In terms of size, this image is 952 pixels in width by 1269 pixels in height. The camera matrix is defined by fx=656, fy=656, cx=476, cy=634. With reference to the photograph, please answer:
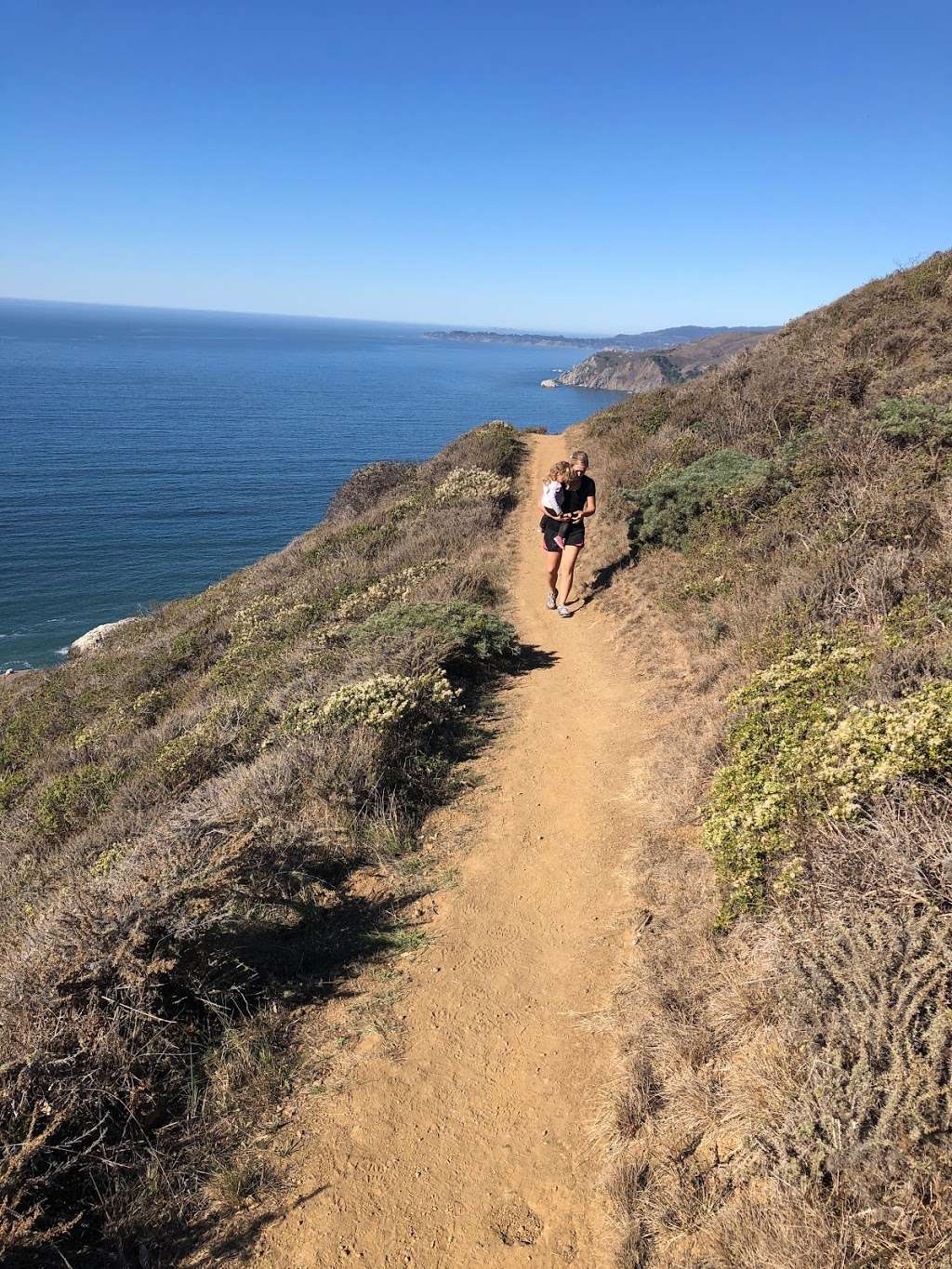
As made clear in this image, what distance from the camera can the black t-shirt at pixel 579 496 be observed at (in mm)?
9250

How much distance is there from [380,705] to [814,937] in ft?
13.6

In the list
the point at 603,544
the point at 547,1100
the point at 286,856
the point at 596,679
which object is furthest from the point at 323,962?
the point at 603,544

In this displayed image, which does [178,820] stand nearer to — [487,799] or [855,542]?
[487,799]

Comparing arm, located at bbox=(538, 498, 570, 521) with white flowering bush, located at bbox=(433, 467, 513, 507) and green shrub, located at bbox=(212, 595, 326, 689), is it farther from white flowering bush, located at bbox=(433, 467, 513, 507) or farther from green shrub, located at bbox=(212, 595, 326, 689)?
white flowering bush, located at bbox=(433, 467, 513, 507)

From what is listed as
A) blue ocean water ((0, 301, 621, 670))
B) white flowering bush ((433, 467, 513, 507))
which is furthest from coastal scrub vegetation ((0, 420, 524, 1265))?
blue ocean water ((0, 301, 621, 670))

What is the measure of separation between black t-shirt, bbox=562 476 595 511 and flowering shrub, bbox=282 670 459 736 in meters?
3.61

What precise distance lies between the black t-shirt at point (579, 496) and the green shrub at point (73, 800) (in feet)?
23.4

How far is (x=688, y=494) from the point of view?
1036cm

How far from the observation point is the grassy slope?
90.8 inches

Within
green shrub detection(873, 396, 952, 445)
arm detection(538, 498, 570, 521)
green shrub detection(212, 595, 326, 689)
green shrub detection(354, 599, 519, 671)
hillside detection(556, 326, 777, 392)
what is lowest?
green shrub detection(212, 595, 326, 689)

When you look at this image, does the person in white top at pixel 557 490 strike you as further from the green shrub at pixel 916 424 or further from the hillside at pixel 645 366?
the hillside at pixel 645 366

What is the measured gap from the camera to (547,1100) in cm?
330

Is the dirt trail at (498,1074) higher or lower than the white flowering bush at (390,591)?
lower

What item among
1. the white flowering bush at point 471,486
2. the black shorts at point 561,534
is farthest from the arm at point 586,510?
the white flowering bush at point 471,486
